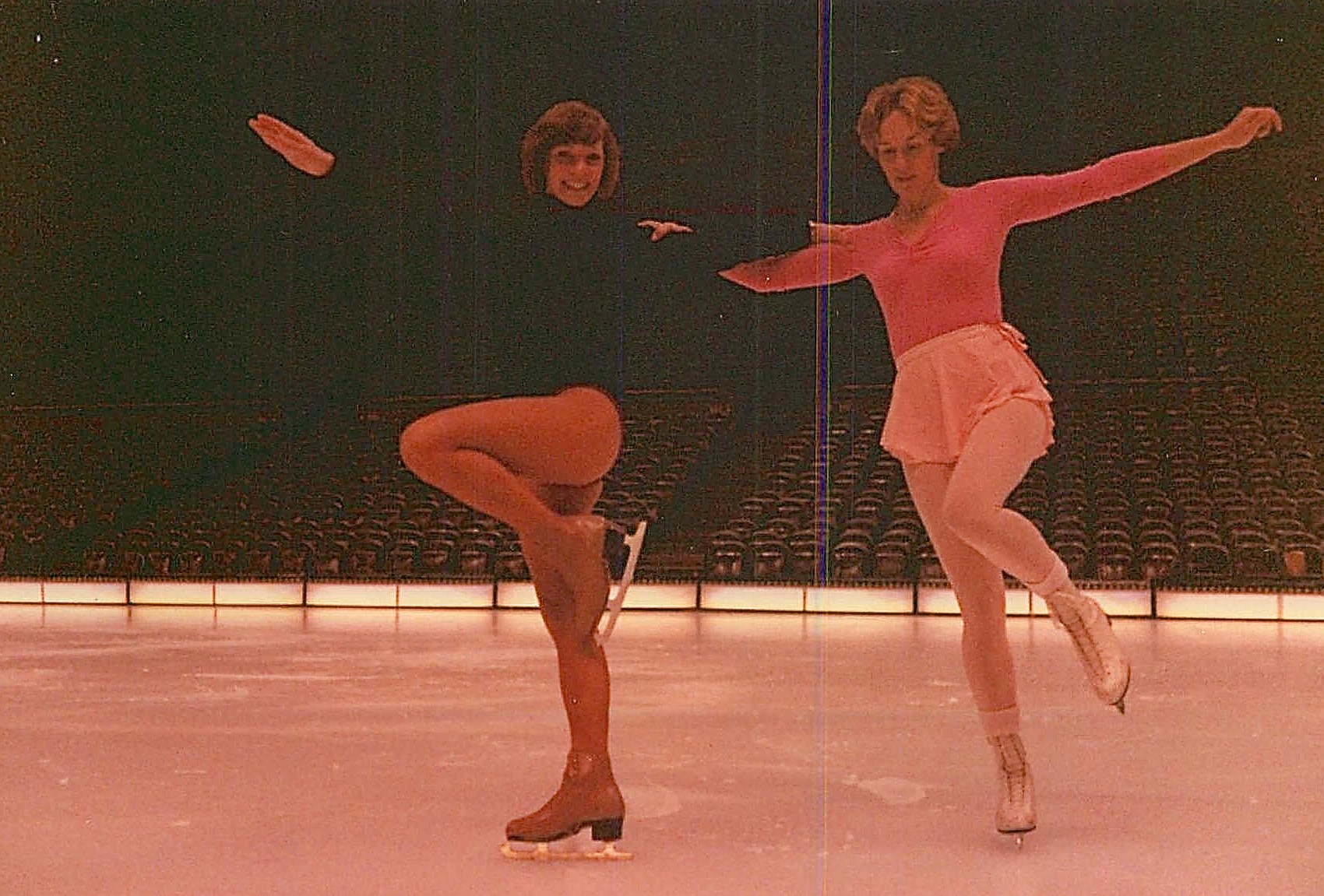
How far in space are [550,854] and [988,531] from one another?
912 millimetres

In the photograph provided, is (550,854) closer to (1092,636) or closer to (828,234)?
(1092,636)

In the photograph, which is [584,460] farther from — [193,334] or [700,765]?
[193,334]

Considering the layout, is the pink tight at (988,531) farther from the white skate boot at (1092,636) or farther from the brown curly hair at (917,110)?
the brown curly hair at (917,110)

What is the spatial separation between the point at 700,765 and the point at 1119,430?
367 inches

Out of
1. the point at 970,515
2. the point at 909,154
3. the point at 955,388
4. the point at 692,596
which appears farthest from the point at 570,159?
the point at 692,596

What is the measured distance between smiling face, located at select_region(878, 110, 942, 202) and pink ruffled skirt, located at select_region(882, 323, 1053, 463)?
11.2 inches

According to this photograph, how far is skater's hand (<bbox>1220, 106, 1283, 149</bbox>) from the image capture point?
2818mm

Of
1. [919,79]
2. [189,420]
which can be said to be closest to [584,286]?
[919,79]

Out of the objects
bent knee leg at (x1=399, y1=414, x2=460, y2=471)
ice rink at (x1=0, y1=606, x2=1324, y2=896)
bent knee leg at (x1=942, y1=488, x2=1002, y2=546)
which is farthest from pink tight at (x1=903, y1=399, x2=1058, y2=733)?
bent knee leg at (x1=399, y1=414, x2=460, y2=471)

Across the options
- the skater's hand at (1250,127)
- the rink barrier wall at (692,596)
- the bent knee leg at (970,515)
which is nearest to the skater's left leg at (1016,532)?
the bent knee leg at (970,515)

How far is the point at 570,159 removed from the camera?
2.89 metres

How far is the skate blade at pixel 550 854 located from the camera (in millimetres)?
2746

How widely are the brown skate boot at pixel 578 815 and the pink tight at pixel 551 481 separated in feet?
0.13

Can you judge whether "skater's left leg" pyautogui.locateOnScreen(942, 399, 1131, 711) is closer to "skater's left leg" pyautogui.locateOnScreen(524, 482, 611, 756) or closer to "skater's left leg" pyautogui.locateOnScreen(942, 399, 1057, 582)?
"skater's left leg" pyautogui.locateOnScreen(942, 399, 1057, 582)
